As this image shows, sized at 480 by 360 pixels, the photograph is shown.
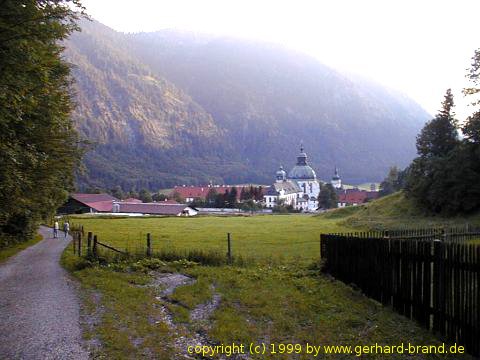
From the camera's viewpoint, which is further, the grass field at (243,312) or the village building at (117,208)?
the village building at (117,208)

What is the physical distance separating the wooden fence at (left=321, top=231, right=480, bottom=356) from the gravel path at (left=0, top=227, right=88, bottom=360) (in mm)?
7416

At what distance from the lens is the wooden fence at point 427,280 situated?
9.62 meters

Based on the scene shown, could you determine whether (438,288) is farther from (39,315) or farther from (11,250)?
(11,250)

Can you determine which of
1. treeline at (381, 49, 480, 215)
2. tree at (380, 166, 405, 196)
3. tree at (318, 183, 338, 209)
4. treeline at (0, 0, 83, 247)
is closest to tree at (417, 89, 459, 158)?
treeline at (381, 49, 480, 215)

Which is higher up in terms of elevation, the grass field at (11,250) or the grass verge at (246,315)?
the grass verge at (246,315)

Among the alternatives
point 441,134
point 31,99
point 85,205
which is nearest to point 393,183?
point 85,205

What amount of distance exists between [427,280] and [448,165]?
50.9 m

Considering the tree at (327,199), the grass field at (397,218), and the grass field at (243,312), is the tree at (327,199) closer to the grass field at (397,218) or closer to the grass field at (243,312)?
the grass field at (397,218)

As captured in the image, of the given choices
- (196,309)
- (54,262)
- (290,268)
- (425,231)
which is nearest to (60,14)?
(196,309)

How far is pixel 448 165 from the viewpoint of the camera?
189 feet

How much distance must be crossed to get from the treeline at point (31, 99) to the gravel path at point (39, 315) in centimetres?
390

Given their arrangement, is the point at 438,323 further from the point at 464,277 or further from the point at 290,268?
the point at 290,268

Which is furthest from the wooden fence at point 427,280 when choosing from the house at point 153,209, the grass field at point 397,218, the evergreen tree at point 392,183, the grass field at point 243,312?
the evergreen tree at point 392,183

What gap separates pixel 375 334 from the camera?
10578mm
